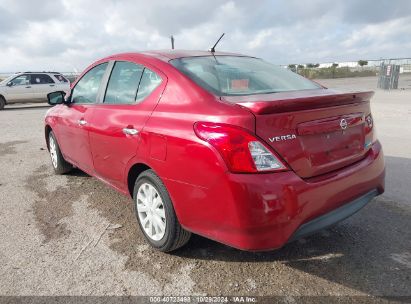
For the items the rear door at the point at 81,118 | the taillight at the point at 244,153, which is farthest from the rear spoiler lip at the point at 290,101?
the rear door at the point at 81,118

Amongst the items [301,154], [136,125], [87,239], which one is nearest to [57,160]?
[87,239]

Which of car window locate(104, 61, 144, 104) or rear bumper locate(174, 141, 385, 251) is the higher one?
car window locate(104, 61, 144, 104)

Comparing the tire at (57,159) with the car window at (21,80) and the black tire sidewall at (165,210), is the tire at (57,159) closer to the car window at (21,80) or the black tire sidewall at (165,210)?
the black tire sidewall at (165,210)

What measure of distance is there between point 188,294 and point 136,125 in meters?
1.39

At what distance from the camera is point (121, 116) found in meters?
3.45

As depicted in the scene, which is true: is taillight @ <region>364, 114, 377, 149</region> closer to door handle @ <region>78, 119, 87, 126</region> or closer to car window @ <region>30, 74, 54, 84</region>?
door handle @ <region>78, 119, 87, 126</region>

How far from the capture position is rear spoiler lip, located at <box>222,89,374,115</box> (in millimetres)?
2438

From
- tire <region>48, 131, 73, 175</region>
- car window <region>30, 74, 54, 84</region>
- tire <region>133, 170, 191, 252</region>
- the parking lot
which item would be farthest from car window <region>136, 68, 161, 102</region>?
car window <region>30, 74, 54, 84</region>

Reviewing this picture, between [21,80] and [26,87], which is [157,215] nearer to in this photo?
[26,87]

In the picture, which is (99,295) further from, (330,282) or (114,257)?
(330,282)

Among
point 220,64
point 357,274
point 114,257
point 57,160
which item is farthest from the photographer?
point 57,160

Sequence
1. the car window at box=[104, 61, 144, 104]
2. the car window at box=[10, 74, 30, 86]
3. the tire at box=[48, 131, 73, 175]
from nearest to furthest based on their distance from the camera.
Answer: the car window at box=[104, 61, 144, 104] → the tire at box=[48, 131, 73, 175] → the car window at box=[10, 74, 30, 86]

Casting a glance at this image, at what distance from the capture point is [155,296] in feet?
8.67

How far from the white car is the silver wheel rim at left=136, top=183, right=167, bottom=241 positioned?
15.7m
